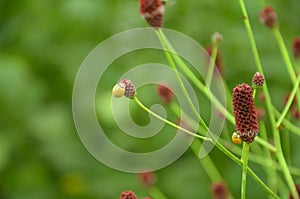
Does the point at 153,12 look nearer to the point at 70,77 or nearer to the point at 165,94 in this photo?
the point at 165,94

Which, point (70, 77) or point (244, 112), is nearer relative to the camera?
point (244, 112)

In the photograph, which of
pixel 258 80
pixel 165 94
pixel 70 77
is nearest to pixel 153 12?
pixel 258 80

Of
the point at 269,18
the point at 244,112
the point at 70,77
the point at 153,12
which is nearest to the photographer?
the point at 244,112

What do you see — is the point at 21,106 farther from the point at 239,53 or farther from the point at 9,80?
the point at 239,53

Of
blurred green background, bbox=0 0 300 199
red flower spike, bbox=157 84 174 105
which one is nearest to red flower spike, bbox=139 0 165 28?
red flower spike, bbox=157 84 174 105

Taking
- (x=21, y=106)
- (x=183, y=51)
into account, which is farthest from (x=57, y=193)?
(x=183, y=51)

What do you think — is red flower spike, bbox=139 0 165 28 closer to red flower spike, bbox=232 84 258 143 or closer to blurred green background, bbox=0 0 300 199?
red flower spike, bbox=232 84 258 143

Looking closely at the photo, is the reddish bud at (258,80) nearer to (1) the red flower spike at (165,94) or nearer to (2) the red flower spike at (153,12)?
(2) the red flower spike at (153,12)
